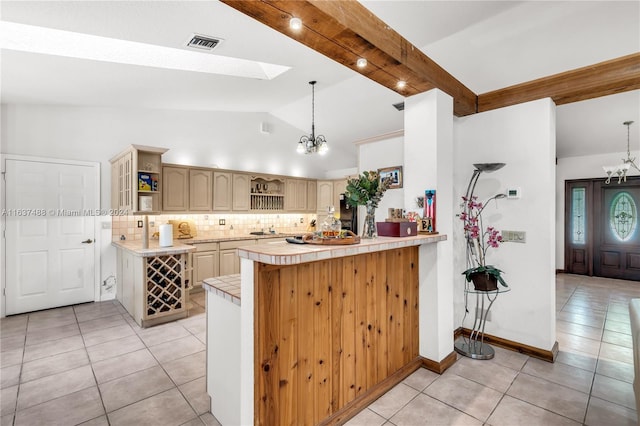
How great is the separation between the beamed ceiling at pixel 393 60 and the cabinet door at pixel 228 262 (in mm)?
4267

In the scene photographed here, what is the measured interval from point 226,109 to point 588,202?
795 centimetres

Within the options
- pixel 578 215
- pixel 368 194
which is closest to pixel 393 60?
pixel 368 194

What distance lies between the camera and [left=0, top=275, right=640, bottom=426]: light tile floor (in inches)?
82.9

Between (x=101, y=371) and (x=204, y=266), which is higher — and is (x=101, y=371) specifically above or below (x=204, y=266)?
below

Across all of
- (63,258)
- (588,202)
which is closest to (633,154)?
(588,202)

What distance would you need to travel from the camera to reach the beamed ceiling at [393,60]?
168 centimetres

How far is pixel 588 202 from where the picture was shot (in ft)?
21.4

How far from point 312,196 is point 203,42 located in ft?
16.3

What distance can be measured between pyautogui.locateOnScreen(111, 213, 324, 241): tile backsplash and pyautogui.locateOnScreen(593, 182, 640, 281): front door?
6.37 metres

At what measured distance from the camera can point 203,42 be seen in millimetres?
2795

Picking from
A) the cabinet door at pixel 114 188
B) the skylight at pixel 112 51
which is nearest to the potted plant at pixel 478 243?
the skylight at pixel 112 51

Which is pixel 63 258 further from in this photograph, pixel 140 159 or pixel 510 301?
pixel 510 301

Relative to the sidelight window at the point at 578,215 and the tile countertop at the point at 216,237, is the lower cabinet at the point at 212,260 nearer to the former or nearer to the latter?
the tile countertop at the point at 216,237

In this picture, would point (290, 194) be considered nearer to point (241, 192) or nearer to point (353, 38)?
point (241, 192)
